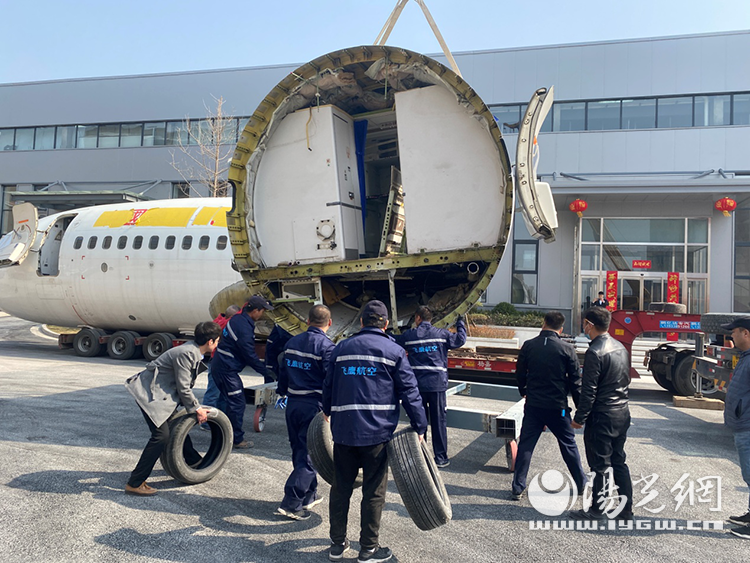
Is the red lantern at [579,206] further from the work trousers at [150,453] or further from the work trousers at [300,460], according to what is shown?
the work trousers at [150,453]

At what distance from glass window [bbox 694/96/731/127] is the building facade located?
0.04 meters

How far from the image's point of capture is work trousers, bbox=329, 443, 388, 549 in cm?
369

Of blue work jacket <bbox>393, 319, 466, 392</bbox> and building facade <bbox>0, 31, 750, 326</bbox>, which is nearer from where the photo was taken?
blue work jacket <bbox>393, 319, 466, 392</bbox>

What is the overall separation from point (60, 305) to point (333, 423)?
13.1 m

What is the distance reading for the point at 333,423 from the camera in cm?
379

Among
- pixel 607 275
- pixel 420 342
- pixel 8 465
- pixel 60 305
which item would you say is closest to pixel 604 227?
pixel 607 275

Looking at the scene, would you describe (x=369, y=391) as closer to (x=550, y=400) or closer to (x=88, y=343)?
(x=550, y=400)

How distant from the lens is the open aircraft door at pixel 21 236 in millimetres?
14109

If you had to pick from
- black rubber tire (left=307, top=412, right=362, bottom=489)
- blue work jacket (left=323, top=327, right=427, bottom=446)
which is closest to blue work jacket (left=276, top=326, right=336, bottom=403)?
black rubber tire (left=307, top=412, right=362, bottom=489)

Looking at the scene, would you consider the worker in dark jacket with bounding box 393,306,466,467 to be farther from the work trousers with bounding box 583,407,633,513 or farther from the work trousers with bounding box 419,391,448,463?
the work trousers with bounding box 583,407,633,513

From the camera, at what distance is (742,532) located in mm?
4207

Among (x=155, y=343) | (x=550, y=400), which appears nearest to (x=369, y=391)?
(x=550, y=400)

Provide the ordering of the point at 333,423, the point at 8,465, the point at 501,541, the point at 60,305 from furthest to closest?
the point at 60,305, the point at 8,465, the point at 501,541, the point at 333,423

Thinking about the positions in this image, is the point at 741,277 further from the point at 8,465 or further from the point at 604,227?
the point at 8,465
